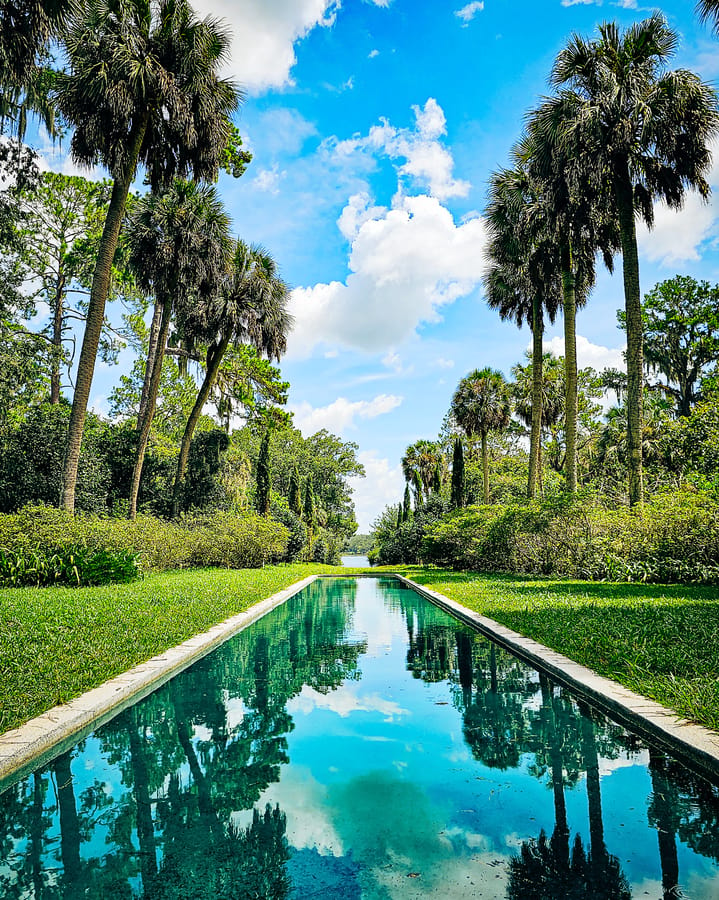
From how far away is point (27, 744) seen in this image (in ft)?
12.1

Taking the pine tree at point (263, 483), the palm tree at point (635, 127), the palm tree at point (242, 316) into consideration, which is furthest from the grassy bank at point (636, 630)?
the pine tree at point (263, 483)

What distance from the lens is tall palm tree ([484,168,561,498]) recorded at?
63.6 ft

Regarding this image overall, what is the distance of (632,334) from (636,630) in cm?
1014

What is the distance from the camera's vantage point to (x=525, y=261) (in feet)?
67.5

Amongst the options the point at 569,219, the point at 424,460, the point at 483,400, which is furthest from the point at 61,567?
the point at 424,460

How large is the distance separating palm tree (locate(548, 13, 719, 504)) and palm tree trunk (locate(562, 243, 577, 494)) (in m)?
2.60

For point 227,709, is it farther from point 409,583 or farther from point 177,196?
point 177,196

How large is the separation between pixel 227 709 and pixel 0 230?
1885 centimetres

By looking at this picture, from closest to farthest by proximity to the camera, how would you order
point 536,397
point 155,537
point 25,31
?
point 25,31, point 155,537, point 536,397

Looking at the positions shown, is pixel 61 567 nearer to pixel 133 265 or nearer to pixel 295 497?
pixel 133 265

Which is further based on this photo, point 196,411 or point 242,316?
point 242,316

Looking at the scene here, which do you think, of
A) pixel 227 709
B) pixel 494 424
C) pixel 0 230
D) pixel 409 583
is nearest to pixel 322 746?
pixel 227 709

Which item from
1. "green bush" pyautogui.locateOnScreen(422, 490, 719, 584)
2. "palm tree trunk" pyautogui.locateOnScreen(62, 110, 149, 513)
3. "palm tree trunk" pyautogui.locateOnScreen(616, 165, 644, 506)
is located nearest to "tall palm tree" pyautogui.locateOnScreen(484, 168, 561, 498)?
"green bush" pyautogui.locateOnScreen(422, 490, 719, 584)

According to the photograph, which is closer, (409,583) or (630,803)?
(630,803)
